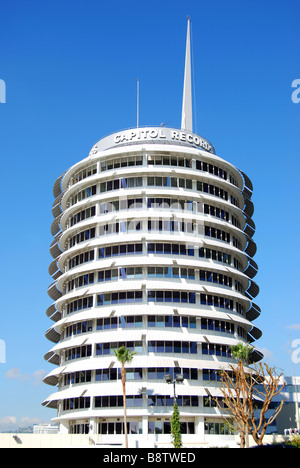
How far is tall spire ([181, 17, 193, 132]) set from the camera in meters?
90.7

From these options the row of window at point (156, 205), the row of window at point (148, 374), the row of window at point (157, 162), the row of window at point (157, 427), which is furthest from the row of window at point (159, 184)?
the row of window at point (157, 427)

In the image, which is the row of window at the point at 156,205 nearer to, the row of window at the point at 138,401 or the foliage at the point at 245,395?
the foliage at the point at 245,395

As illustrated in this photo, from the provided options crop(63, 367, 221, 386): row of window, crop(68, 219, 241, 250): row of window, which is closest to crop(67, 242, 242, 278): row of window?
crop(68, 219, 241, 250): row of window

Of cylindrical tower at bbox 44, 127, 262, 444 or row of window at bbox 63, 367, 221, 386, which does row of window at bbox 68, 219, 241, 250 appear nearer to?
cylindrical tower at bbox 44, 127, 262, 444

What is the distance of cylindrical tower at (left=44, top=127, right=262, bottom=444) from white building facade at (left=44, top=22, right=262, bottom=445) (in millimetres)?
142

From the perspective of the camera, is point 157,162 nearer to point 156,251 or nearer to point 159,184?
point 159,184

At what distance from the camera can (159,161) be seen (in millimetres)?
72062

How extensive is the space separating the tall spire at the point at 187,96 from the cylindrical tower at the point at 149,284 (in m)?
12.8

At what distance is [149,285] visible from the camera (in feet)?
213

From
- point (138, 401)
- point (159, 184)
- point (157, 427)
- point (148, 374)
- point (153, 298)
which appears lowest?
point (157, 427)

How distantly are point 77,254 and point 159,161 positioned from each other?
54.7 feet

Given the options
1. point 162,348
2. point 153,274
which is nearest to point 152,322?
point 162,348

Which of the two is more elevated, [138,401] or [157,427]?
[138,401]

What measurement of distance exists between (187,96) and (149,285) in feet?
135
